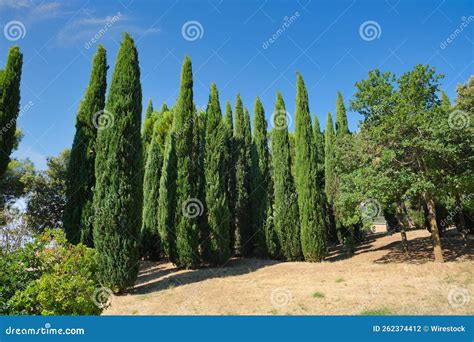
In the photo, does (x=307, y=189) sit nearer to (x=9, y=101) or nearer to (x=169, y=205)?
(x=169, y=205)

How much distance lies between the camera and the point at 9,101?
499 inches

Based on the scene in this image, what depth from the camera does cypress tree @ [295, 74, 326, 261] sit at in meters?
15.4

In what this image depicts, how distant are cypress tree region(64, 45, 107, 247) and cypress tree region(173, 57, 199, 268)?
10.7 ft

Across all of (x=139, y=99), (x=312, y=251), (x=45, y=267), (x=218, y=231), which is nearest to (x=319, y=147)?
(x=312, y=251)

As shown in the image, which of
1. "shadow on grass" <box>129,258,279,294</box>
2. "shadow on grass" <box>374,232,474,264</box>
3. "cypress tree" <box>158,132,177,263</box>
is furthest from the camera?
"cypress tree" <box>158,132,177,263</box>

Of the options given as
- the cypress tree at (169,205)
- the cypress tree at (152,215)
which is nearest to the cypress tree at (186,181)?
the cypress tree at (169,205)

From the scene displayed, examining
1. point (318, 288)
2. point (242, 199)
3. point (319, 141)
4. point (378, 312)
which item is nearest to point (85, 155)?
point (242, 199)

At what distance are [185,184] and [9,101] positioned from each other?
299 inches

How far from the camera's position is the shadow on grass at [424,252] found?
13.0 metres

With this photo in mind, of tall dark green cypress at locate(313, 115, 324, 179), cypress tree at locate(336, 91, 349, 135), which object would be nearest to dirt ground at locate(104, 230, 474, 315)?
cypress tree at locate(336, 91, 349, 135)

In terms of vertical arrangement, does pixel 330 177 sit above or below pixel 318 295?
above

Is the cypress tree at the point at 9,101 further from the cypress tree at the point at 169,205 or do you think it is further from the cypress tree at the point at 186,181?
the cypress tree at the point at 186,181

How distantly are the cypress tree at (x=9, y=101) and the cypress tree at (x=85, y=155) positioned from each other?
7.69ft

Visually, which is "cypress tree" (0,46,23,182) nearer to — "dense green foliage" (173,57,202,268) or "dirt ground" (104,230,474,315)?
"dense green foliage" (173,57,202,268)
